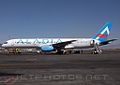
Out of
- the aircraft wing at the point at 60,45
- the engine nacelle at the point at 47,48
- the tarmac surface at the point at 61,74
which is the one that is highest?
the aircraft wing at the point at 60,45

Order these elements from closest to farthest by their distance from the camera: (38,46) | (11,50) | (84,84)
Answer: (84,84) < (38,46) < (11,50)

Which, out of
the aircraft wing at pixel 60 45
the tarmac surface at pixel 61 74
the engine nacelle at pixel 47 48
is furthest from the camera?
the aircraft wing at pixel 60 45

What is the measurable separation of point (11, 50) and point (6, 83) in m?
55.3

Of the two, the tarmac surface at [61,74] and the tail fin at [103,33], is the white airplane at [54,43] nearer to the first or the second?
the tail fin at [103,33]

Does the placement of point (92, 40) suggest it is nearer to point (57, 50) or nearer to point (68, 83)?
point (57, 50)

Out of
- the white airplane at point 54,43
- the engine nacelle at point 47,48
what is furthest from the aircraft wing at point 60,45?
the engine nacelle at point 47,48

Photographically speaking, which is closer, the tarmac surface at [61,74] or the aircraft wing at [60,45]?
the tarmac surface at [61,74]

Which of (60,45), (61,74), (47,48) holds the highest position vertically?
(60,45)

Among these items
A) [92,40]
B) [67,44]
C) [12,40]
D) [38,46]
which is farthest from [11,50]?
[92,40]

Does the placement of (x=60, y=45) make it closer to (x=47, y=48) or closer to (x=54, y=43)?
(x=54, y=43)

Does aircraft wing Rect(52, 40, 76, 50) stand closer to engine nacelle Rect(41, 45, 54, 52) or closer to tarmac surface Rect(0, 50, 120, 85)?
engine nacelle Rect(41, 45, 54, 52)

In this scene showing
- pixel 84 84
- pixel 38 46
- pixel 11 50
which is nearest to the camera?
pixel 84 84

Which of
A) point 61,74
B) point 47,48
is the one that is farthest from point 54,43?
point 61,74

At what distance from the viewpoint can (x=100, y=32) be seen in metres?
67.8
